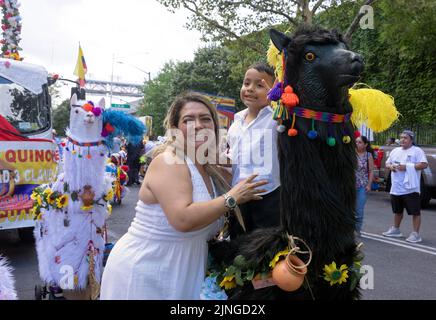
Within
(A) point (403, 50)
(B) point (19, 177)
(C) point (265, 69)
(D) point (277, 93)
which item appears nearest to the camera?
(D) point (277, 93)

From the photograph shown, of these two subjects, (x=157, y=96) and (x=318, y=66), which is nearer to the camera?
(x=318, y=66)

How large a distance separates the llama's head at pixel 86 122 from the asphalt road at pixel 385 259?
1858 mm

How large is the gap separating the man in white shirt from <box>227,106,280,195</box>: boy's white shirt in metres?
5.60

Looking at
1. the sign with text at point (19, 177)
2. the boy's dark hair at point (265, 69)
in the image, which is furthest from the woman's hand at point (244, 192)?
the sign with text at point (19, 177)

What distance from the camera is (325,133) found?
180 centimetres

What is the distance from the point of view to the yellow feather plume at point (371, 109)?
1992mm

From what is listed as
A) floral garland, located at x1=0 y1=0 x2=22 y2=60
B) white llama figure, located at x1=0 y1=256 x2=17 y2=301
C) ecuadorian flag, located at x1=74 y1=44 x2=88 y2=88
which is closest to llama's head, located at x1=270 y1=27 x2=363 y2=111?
white llama figure, located at x1=0 y1=256 x2=17 y2=301

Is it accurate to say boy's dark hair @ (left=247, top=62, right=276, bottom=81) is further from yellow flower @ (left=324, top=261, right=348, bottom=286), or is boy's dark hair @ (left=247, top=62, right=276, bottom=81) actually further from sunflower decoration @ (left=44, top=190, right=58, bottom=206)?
sunflower decoration @ (left=44, top=190, right=58, bottom=206)

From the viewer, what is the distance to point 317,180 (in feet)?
5.82

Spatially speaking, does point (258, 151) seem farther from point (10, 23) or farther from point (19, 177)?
point (10, 23)

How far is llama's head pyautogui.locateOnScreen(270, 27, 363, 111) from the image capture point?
69.8 inches

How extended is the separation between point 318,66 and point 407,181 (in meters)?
6.04

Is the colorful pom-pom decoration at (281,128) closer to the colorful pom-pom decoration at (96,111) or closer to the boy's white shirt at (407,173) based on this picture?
the colorful pom-pom decoration at (96,111)

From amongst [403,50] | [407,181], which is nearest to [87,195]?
[407,181]
